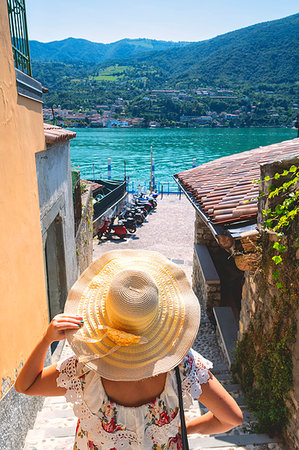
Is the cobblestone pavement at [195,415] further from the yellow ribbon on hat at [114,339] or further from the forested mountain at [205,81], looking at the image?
the forested mountain at [205,81]

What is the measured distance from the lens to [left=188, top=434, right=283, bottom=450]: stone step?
9.68ft

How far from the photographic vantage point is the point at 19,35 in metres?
3.30

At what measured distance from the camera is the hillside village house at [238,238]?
308 centimetres

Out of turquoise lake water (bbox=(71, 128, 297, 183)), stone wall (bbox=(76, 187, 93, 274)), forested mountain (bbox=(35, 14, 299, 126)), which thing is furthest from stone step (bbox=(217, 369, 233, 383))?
forested mountain (bbox=(35, 14, 299, 126))

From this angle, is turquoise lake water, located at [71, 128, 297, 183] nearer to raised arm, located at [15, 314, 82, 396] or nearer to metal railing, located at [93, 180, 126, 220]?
metal railing, located at [93, 180, 126, 220]

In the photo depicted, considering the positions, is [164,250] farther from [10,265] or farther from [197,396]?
[197,396]

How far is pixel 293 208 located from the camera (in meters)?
2.88

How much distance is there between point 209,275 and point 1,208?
4925 mm

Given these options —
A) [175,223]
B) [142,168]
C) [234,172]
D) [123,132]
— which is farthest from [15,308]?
[123,132]

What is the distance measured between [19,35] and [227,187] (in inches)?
125

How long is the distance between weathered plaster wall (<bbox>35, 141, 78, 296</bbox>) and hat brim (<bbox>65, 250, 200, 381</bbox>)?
104 inches

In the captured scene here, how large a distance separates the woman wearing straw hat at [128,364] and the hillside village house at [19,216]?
1307 mm

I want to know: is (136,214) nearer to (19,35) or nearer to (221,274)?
(221,274)

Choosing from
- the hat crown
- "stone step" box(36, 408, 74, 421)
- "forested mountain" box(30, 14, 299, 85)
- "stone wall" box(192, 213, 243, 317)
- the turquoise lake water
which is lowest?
the turquoise lake water
